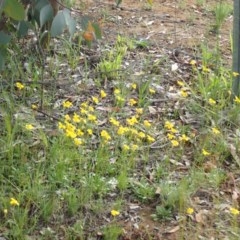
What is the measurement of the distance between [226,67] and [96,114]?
1.11m

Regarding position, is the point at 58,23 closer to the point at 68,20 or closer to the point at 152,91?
the point at 68,20

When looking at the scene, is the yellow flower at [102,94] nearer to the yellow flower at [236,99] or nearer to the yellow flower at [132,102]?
the yellow flower at [132,102]

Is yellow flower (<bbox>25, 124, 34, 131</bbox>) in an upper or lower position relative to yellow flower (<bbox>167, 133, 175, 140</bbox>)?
upper

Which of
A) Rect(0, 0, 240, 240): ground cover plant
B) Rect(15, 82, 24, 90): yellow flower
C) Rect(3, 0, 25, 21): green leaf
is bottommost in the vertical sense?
Rect(0, 0, 240, 240): ground cover plant

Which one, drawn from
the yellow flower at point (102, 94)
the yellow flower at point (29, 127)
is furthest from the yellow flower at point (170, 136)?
the yellow flower at point (29, 127)

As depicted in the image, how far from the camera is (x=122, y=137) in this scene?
3.70 meters

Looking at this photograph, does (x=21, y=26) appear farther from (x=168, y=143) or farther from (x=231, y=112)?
(x=231, y=112)

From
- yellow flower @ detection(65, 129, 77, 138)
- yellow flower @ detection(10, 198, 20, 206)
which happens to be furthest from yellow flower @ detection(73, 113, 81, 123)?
yellow flower @ detection(10, 198, 20, 206)

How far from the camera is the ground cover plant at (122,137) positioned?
3156mm

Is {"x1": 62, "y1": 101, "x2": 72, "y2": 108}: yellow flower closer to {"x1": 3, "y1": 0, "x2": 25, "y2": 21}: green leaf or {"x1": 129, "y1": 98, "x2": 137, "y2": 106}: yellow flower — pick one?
{"x1": 129, "y1": 98, "x2": 137, "y2": 106}: yellow flower

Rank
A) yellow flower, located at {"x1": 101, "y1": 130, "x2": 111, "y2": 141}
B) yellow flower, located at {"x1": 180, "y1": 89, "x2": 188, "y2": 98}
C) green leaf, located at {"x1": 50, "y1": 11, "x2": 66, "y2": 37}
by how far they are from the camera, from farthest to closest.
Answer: yellow flower, located at {"x1": 180, "y1": 89, "x2": 188, "y2": 98}
yellow flower, located at {"x1": 101, "y1": 130, "x2": 111, "y2": 141}
green leaf, located at {"x1": 50, "y1": 11, "x2": 66, "y2": 37}

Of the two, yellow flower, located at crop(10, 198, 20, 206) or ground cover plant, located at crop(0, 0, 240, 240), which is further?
ground cover plant, located at crop(0, 0, 240, 240)

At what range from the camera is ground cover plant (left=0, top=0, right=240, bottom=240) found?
3156 mm

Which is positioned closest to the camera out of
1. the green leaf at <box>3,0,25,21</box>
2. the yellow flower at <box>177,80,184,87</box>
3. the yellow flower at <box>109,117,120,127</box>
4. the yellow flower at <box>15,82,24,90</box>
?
the green leaf at <box>3,0,25,21</box>
